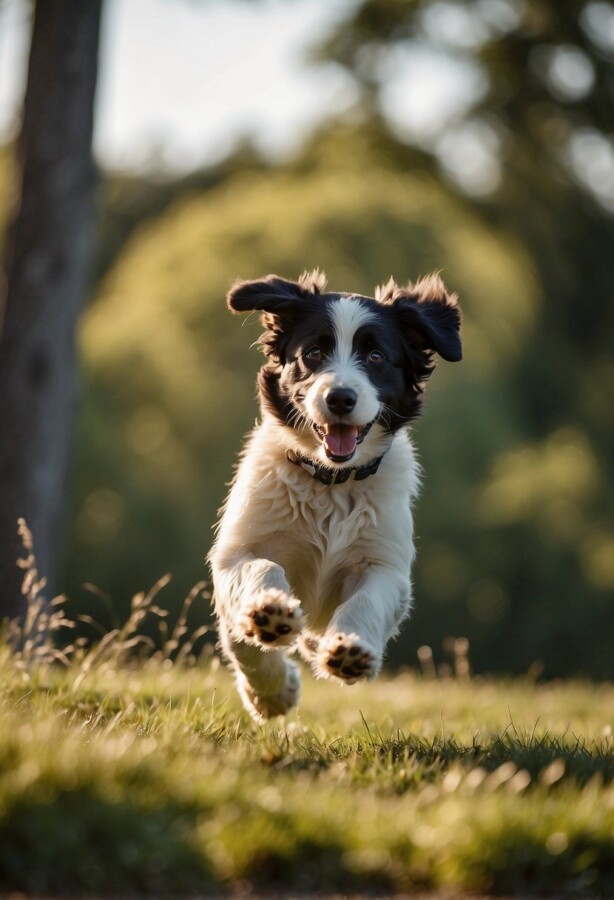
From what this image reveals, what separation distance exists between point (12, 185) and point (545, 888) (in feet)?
21.3

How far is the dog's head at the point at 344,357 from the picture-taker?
17.3ft

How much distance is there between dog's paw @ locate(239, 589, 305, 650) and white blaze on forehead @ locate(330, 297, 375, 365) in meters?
1.30

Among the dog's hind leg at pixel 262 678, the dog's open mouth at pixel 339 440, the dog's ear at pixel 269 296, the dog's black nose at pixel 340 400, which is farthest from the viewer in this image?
the dog's ear at pixel 269 296

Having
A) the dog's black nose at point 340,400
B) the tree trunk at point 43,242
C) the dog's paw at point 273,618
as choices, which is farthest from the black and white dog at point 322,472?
the tree trunk at point 43,242

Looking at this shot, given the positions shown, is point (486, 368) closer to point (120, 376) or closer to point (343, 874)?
point (120, 376)

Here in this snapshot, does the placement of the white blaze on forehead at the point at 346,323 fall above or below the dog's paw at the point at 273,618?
above

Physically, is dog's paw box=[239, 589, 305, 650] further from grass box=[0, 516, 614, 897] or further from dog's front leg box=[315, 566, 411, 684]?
grass box=[0, 516, 614, 897]

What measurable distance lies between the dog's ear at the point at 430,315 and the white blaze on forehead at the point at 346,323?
0.29 m

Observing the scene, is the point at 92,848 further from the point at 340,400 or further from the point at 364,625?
the point at 340,400

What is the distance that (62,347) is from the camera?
8.55 m

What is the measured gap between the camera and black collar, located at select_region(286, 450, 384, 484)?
5.50 metres

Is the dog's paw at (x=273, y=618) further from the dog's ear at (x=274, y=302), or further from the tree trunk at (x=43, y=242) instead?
the tree trunk at (x=43, y=242)

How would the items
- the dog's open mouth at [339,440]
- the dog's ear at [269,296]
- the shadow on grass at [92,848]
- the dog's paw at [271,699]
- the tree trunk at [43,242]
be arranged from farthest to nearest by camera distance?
1. the tree trunk at [43,242]
2. the dog's ear at [269,296]
3. the dog's paw at [271,699]
4. the dog's open mouth at [339,440]
5. the shadow on grass at [92,848]

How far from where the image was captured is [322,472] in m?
5.51
